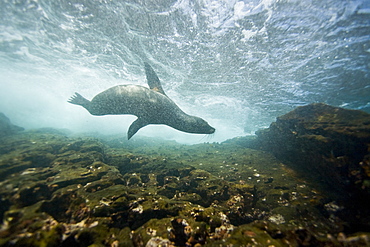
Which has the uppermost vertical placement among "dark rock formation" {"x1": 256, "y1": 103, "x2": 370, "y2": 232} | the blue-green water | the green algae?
the blue-green water

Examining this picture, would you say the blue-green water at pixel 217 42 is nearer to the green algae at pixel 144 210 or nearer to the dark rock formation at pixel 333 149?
the dark rock formation at pixel 333 149

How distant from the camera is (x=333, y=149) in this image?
16.3 feet

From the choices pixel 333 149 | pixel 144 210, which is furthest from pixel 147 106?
pixel 333 149

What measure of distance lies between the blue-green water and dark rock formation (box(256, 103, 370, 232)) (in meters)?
4.15

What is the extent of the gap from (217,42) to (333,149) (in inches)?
327

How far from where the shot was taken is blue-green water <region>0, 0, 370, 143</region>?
7164mm

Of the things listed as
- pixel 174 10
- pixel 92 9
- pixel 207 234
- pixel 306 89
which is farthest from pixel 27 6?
pixel 306 89

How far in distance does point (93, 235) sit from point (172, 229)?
1.28m

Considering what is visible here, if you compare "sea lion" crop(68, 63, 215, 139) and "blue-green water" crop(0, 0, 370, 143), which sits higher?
"blue-green water" crop(0, 0, 370, 143)

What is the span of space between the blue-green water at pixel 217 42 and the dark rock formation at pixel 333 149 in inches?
163

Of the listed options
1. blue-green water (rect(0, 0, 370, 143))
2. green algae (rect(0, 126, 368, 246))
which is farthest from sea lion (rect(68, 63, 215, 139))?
blue-green water (rect(0, 0, 370, 143))

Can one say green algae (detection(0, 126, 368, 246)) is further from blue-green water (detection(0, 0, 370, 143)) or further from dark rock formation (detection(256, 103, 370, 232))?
blue-green water (detection(0, 0, 370, 143))

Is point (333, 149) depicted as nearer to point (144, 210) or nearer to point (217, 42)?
point (144, 210)

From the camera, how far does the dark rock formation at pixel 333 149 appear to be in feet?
12.5
